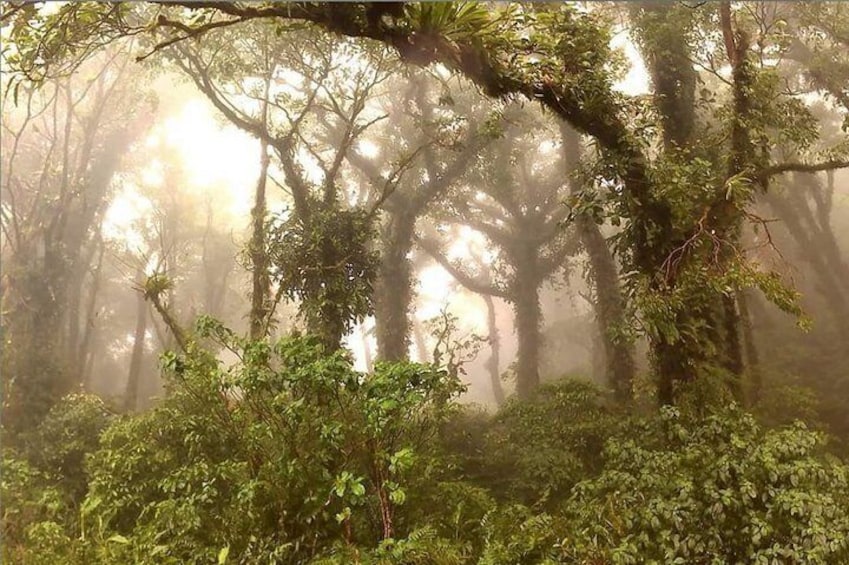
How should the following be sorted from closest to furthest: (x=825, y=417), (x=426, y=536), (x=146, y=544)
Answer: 1. (x=426, y=536)
2. (x=146, y=544)
3. (x=825, y=417)

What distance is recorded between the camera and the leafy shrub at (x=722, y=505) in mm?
3738

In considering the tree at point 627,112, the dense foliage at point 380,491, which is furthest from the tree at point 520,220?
the dense foliage at point 380,491

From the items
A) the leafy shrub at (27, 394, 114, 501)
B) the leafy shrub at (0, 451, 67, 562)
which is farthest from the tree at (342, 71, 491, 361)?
the leafy shrub at (0, 451, 67, 562)

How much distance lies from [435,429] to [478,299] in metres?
29.4

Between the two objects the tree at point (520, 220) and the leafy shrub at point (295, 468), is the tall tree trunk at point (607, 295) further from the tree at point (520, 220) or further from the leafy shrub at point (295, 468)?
the leafy shrub at point (295, 468)

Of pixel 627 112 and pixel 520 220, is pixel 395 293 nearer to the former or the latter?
pixel 520 220

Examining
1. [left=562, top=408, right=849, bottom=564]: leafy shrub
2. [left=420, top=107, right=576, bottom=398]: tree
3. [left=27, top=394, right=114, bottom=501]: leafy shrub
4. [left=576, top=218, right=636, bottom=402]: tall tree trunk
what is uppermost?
[left=420, top=107, right=576, bottom=398]: tree

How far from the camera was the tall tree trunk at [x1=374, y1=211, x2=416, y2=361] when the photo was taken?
601 inches

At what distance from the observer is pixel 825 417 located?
37.2 ft

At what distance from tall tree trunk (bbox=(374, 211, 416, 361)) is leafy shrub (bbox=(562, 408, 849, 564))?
34.2 ft

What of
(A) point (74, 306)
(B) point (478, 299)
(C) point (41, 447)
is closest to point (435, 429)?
(C) point (41, 447)

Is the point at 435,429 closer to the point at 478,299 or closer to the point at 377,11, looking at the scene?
the point at 377,11

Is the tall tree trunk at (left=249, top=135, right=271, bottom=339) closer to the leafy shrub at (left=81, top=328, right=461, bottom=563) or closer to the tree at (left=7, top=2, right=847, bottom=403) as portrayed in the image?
the leafy shrub at (left=81, top=328, right=461, bottom=563)

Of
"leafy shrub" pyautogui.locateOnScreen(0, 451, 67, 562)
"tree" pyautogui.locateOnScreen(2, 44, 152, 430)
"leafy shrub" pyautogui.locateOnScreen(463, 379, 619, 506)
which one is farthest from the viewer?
"tree" pyautogui.locateOnScreen(2, 44, 152, 430)
